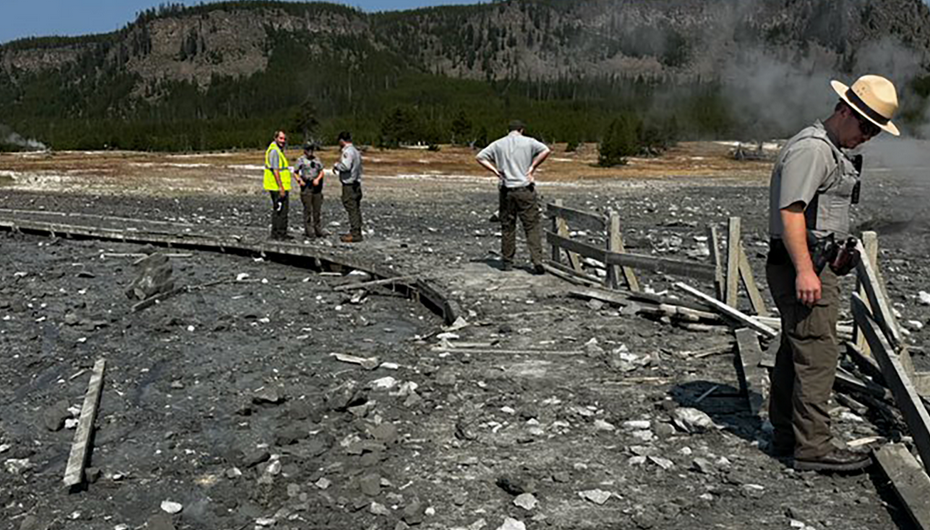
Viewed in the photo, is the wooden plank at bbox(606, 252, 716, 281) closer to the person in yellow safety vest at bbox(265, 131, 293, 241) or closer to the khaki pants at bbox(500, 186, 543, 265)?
the khaki pants at bbox(500, 186, 543, 265)

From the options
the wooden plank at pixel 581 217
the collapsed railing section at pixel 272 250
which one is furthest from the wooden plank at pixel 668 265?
the collapsed railing section at pixel 272 250

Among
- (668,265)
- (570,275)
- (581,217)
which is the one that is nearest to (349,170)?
(581,217)

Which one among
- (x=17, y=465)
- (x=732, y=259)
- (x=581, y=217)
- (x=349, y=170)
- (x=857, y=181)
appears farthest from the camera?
(x=349, y=170)

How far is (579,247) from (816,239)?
6.85m

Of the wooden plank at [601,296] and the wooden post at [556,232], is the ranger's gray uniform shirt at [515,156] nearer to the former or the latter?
the wooden post at [556,232]

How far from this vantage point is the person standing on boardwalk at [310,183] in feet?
54.7

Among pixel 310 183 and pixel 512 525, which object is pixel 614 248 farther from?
pixel 310 183

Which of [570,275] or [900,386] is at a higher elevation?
[900,386]

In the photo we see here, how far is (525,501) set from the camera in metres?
5.05

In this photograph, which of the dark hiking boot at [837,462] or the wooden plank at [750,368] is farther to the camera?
the wooden plank at [750,368]

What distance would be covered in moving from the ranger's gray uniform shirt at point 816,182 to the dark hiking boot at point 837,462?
136 centimetres

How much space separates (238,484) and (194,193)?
2944cm

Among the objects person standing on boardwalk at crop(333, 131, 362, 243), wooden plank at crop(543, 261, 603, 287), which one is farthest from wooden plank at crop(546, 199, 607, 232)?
person standing on boardwalk at crop(333, 131, 362, 243)

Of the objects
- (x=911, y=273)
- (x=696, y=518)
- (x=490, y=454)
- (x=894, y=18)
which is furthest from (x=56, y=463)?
(x=894, y=18)
